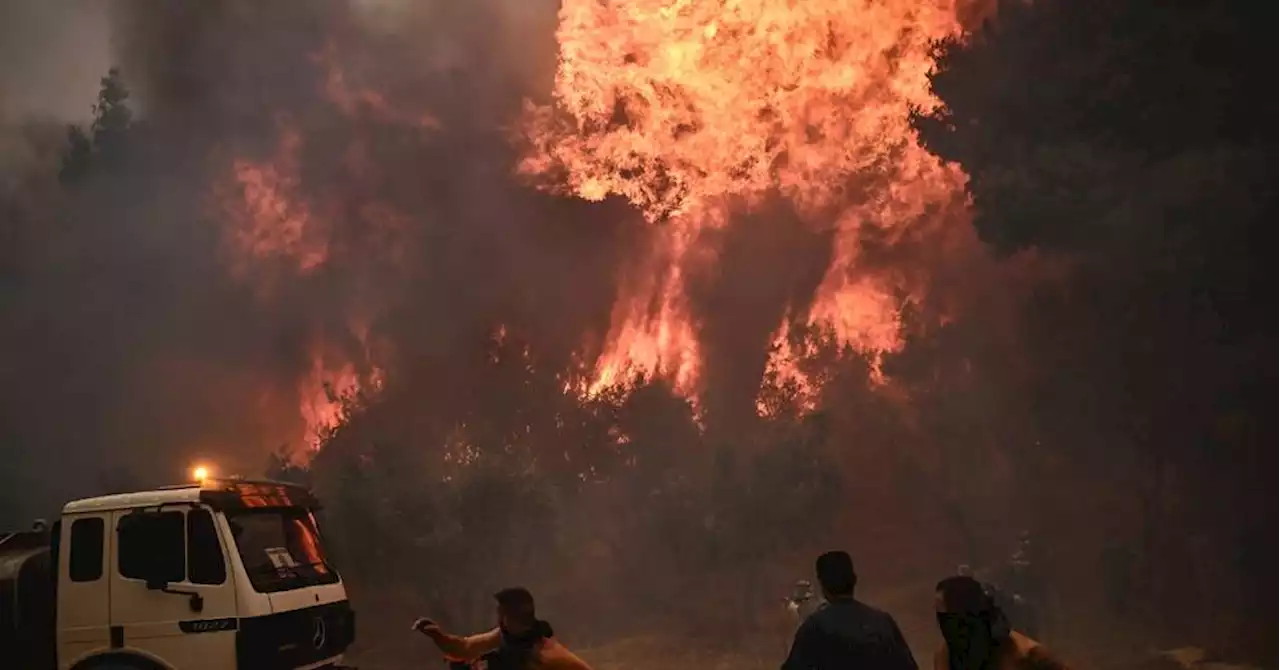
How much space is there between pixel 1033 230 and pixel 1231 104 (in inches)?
141

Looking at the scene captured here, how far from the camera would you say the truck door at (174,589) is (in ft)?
27.8

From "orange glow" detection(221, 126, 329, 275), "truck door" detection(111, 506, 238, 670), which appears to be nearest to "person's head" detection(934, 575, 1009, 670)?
"truck door" detection(111, 506, 238, 670)

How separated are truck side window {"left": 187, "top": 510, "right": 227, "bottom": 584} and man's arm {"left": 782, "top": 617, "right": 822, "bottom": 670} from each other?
18.9 feet

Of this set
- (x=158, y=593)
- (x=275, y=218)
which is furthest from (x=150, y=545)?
(x=275, y=218)

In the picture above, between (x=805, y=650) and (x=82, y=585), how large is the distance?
23.0 ft

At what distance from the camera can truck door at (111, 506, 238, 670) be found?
27.8 feet

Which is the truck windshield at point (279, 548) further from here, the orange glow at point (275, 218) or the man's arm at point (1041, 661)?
the orange glow at point (275, 218)

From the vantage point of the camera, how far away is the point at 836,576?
502cm

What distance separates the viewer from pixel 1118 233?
55.8 feet

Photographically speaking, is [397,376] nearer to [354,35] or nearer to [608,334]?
[608,334]

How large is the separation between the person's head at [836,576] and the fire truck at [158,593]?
558 centimetres

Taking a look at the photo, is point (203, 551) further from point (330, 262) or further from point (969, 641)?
point (330, 262)

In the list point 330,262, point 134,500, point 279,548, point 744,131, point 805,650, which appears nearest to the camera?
point 805,650

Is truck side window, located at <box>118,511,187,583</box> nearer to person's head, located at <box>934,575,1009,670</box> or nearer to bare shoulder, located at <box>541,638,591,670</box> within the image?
bare shoulder, located at <box>541,638,591,670</box>
